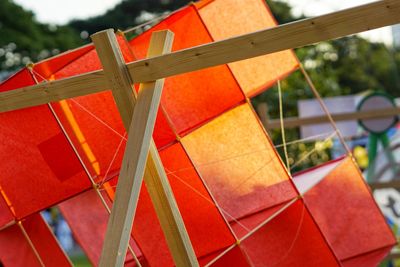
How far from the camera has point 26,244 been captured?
434 centimetres

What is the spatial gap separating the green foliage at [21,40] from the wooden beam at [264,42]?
1731 centimetres

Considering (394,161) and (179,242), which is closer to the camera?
(179,242)

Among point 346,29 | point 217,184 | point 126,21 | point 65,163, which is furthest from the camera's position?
point 126,21

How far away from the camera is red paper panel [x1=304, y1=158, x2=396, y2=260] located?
4676mm

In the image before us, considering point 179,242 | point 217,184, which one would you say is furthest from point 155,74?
point 217,184

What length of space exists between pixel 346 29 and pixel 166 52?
799 mm

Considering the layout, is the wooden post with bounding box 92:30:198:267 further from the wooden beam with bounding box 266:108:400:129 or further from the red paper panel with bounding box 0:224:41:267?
the wooden beam with bounding box 266:108:400:129

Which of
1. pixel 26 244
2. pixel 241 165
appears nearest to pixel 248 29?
pixel 241 165

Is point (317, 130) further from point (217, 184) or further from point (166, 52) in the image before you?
point (166, 52)

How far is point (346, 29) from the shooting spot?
9.65ft

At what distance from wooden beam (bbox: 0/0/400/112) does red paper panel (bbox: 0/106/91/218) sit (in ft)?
1.50

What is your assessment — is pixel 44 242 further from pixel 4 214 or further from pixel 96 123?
pixel 96 123

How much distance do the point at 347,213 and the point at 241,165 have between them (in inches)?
32.3

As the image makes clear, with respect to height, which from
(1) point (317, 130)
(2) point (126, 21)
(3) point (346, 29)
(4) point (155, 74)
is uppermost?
(2) point (126, 21)
